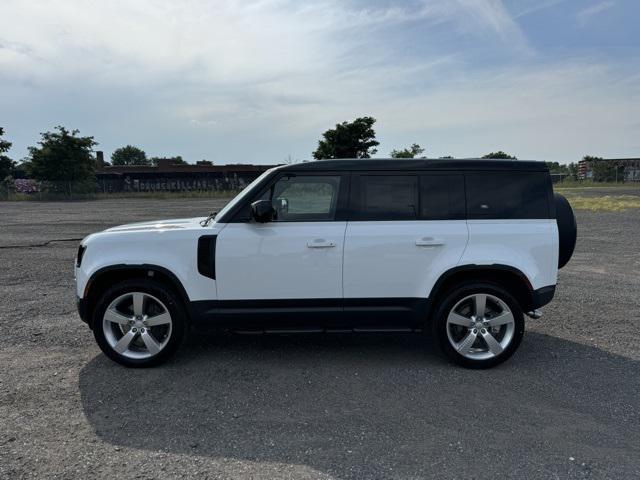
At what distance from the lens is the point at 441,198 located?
174 inches

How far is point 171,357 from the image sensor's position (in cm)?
452

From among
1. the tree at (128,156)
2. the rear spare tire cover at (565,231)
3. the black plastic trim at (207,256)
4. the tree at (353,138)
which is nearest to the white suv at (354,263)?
the black plastic trim at (207,256)

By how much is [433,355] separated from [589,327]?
7.27 ft

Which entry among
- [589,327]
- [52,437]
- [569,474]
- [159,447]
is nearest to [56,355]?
[52,437]

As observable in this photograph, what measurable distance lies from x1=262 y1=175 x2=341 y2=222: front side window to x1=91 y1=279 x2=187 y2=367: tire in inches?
52.4

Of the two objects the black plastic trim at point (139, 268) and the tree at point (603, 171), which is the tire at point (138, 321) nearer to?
the black plastic trim at point (139, 268)

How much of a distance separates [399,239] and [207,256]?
71.4 inches

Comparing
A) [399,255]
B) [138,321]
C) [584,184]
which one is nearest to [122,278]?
[138,321]

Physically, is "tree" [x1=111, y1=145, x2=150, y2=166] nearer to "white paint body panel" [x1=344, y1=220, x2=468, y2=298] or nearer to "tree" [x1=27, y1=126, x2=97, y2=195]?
"tree" [x1=27, y1=126, x2=97, y2=195]

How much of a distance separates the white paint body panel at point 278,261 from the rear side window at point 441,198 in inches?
33.0

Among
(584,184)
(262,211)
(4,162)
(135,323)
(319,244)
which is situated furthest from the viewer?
(584,184)

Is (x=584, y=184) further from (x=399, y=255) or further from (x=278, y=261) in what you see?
(x=278, y=261)

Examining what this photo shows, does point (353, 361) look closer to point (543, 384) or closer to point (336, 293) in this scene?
point (336, 293)

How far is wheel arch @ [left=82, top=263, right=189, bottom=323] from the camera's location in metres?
4.32
